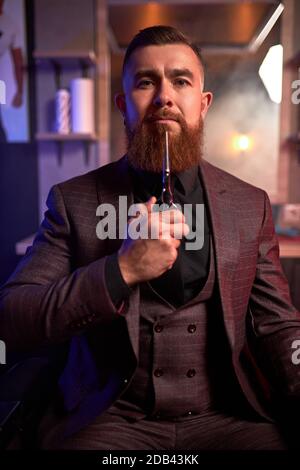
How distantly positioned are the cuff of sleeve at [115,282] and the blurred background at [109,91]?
1611mm

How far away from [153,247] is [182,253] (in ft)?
0.81

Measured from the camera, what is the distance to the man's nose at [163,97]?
3.09ft

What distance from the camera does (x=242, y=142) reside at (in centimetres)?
250

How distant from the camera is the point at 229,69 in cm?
253

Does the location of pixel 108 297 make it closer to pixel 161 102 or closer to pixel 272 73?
pixel 161 102

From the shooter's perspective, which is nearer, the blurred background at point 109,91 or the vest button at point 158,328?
the vest button at point 158,328

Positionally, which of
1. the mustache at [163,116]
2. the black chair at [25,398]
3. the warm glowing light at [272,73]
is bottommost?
the black chair at [25,398]

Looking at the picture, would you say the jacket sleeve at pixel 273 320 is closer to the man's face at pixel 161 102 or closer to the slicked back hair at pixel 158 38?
the man's face at pixel 161 102

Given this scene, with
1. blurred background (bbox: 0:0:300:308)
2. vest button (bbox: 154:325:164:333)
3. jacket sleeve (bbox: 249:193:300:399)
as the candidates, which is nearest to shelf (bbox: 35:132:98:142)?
blurred background (bbox: 0:0:300:308)

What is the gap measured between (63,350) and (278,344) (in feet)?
1.98

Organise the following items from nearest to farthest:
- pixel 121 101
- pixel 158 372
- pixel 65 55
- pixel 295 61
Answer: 1. pixel 158 372
2. pixel 121 101
3. pixel 65 55
4. pixel 295 61

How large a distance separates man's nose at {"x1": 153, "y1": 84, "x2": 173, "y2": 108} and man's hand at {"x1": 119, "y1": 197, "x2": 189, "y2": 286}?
0.91 feet

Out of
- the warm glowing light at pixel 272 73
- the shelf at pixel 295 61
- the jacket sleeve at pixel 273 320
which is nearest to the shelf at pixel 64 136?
the warm glowing light at pixel 272 73

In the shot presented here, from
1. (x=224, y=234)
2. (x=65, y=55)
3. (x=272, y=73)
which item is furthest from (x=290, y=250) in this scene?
(x=65, y=55)
